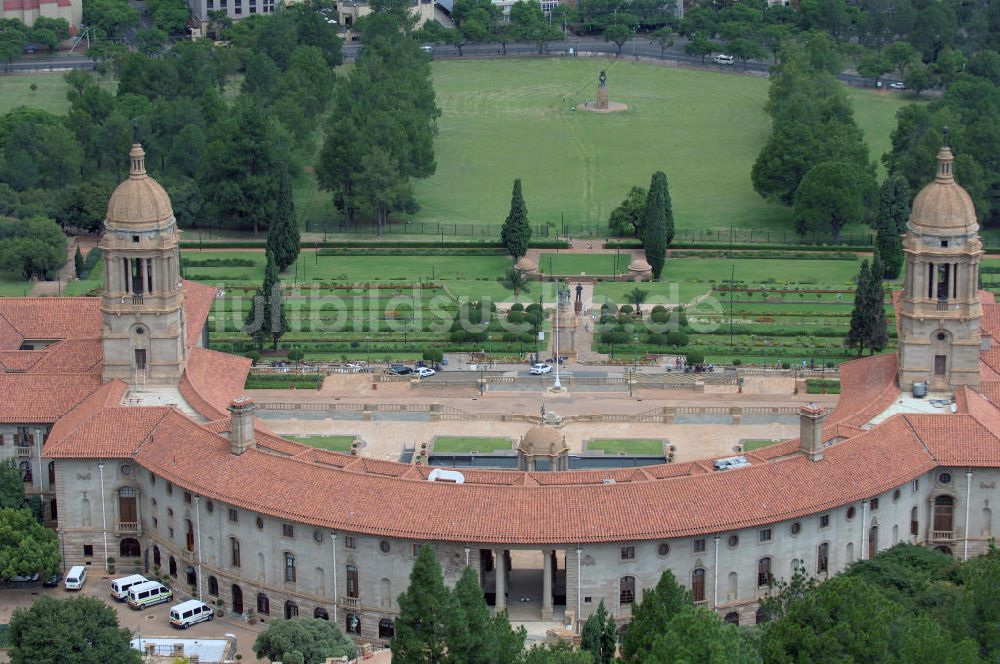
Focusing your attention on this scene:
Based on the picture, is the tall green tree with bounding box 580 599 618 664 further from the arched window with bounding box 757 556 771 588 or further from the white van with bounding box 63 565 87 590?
the white van with bounding box 63 565 87 590

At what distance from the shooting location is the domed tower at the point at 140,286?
14625cm

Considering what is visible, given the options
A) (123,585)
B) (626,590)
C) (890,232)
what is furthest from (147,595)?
(890,232)

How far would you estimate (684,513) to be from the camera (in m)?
126

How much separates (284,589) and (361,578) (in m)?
5.15

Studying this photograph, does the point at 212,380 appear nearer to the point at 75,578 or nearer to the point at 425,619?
the point at 75,578

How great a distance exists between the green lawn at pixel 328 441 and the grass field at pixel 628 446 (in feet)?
50.5

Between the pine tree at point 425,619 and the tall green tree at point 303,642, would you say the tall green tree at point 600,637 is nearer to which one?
the pine tree at point 425,619

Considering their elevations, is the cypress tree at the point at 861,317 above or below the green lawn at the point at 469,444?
above

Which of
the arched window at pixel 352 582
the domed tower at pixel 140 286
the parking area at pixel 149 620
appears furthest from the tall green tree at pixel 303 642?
the domed tower at pixel 140 286

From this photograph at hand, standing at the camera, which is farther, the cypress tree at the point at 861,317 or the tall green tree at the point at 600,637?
the cypress tree at the point at 861,317

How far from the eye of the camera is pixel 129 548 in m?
140

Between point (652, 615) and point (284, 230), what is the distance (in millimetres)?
88013

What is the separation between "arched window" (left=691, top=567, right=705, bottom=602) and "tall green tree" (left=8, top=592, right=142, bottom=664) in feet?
93.7

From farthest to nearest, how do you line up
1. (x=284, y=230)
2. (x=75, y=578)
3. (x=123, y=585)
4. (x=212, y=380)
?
(x=284, y=230), (x=212, y=380), (x=75, y=578), (x=123, y=585)
